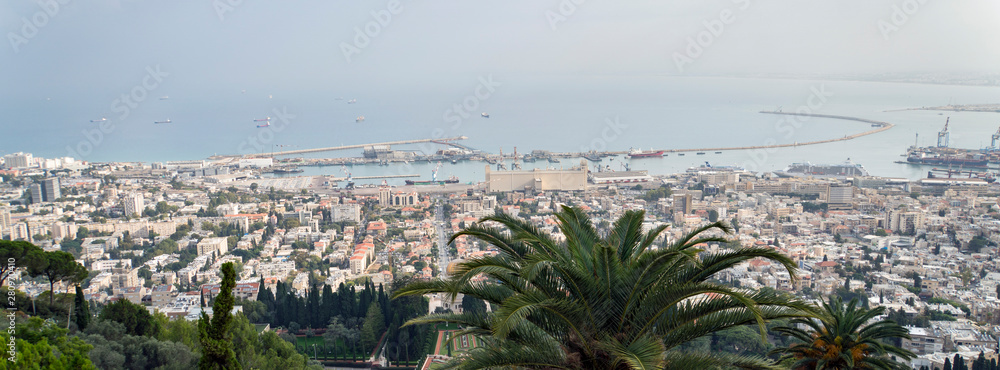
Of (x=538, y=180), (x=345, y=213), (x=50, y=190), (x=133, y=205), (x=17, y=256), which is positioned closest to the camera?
(x=17, y=256)

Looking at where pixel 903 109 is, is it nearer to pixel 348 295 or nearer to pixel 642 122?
pixel 642 122

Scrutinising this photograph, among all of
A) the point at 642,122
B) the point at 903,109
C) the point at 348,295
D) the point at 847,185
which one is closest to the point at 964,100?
the point at 903,109

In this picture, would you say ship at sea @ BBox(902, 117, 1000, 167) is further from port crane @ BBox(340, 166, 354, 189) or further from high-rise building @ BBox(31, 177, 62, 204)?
high-rise building @ BBox(31, 177, 62, 204)

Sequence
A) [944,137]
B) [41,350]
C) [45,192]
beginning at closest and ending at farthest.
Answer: [41,350], [45,192], [944,137]

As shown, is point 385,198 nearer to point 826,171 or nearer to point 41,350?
point 826,171

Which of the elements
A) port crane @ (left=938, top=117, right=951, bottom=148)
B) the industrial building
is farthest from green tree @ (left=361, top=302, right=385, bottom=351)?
port crane @ (left=938, top=117, right=951, bottom=148)

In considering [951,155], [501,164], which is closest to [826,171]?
[951,155]
